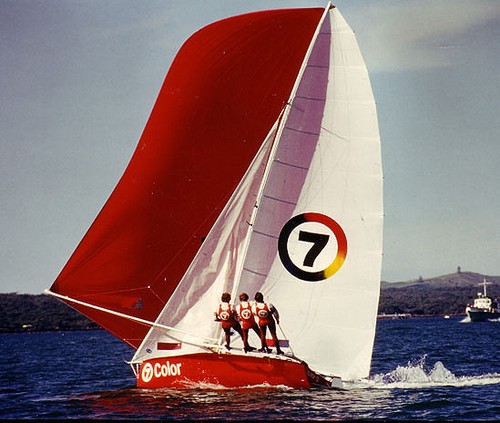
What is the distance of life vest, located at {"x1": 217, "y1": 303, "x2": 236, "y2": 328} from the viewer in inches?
→ 713

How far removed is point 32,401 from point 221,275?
17.3 ft

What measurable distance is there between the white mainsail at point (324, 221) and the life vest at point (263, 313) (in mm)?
862

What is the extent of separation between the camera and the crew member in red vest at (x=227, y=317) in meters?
18.1

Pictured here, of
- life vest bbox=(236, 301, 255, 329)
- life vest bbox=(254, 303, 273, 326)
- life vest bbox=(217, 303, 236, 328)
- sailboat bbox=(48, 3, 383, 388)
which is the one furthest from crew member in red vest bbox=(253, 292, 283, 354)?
life vest bbox=(217, 303, 236, 328)

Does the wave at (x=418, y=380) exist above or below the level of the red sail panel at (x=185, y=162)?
below

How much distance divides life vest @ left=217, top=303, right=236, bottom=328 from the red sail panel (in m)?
2.12

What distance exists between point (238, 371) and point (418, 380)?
6.92 metres

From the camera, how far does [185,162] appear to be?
19.8 meters

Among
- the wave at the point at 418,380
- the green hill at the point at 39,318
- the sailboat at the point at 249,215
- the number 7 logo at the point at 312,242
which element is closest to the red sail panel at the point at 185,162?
the sailboat at the point at 249,215

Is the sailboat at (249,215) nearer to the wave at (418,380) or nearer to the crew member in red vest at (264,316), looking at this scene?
the crew member in red vest at (264,316)

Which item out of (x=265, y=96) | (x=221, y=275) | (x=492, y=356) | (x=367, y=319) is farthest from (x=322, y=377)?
(x=492, y=356)

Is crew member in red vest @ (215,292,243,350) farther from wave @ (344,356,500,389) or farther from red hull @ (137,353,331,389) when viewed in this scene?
wave @ (344,356,500,389)

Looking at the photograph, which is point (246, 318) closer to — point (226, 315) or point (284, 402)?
point (226, 315)

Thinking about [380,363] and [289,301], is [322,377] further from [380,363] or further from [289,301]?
[380,363]
